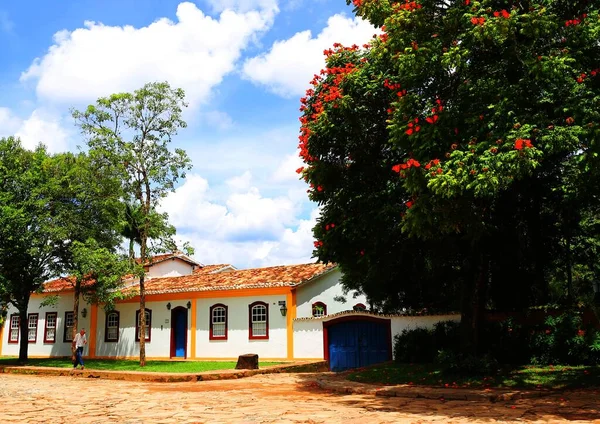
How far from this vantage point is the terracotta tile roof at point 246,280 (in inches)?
1026

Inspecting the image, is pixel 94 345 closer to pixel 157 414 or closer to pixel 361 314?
pixel 361 314

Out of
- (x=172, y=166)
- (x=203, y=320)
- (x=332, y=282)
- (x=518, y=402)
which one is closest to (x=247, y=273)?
(x=203, y=320)

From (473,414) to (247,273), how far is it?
21076 millimetres

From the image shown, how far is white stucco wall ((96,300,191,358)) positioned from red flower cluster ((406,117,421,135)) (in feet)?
66.5

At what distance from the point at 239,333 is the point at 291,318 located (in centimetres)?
290

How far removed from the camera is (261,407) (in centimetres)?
1124

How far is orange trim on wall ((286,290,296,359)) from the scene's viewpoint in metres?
24.9

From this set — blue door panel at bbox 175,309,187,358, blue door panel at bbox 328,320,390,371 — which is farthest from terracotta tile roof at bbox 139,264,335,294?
blue door panel at bbox 328,320,390,371

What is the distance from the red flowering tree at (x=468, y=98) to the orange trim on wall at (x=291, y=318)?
13248 millimetres

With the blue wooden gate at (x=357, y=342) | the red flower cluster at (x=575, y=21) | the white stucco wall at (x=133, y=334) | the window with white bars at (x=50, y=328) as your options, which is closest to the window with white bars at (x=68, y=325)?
the window with white bars at (x=50, y=328)

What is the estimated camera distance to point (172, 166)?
23.6 m

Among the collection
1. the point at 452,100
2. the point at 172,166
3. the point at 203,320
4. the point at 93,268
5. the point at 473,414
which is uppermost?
the point at 172,166

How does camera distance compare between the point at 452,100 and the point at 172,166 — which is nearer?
the point at 452,100

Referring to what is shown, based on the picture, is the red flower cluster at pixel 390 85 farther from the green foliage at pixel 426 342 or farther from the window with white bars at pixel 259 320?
the window with white bars at pixel 259 320
